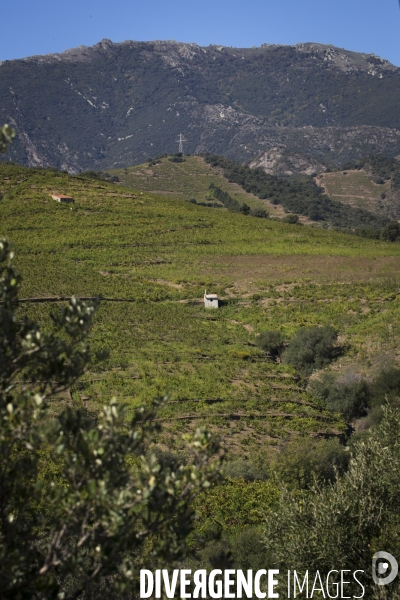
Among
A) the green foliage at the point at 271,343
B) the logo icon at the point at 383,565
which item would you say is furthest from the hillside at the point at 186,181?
the logo icon at the point at 383,565

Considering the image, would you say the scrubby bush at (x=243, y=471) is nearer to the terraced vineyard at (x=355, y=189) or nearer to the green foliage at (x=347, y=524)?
the green foliage at (x=347, y=524)

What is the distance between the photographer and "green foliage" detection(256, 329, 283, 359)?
34.8 metres

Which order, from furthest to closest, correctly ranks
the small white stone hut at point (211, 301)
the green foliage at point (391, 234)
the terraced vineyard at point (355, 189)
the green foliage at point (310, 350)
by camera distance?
the terraced vineyard at point (355, 189)
the green foliage at point (391, 234)
the small white stone hut at point (211, 301)
the green foliage at point (310, 350)

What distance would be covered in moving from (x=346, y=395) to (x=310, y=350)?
5.60 metres

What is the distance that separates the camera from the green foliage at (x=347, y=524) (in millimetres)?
9992

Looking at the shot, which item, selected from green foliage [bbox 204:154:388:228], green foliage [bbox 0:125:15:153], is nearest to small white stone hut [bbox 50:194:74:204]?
green foliage [bbox 204:154:388:228]

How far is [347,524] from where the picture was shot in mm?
10312

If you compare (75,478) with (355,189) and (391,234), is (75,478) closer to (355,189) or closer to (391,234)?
(391,234)

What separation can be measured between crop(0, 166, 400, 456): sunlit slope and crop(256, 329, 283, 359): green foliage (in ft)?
2.05

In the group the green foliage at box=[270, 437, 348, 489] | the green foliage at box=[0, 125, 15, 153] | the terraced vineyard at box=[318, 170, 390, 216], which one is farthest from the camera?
the terraced vineyard at box=[318, 170, 390, 216]

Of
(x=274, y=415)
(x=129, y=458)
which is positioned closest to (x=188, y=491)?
(x=129, y=458)

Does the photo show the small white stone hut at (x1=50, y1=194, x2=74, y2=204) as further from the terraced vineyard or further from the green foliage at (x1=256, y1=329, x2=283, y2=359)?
the terraced vineyard

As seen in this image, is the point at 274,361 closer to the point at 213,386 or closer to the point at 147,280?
the point at 213,386

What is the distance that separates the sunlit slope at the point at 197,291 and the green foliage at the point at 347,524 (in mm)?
6703
